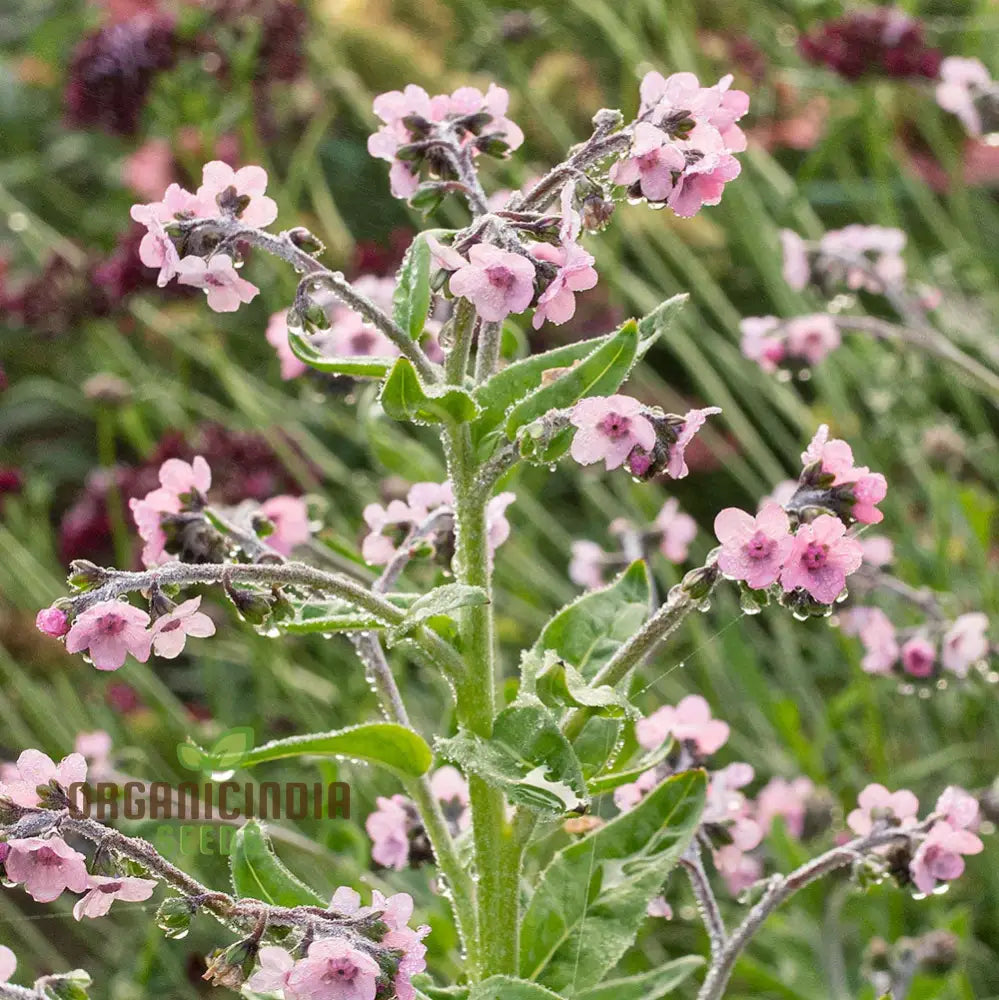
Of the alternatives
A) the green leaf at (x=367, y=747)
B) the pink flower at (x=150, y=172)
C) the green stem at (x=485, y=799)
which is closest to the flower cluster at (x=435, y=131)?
the green stem at (x=485, y=799)

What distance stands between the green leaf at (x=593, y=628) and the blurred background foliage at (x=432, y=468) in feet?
0.72

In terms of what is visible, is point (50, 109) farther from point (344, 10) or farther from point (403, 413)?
point (403, 413)

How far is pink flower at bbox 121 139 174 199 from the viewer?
7.86 ft

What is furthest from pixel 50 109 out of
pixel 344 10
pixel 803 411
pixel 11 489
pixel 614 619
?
pixel 614 619

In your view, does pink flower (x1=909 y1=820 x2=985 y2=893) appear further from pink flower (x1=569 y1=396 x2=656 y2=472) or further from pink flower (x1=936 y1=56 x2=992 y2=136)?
pink flower (x1=936 y1=56 x2=992 y2=136)

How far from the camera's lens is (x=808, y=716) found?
1.95 metres

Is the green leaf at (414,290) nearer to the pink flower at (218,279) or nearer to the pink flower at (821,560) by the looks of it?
the pink flower at (218,279)

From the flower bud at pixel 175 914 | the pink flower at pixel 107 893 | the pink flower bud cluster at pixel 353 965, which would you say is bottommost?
the pink flower bud cluster at pixel 353 965

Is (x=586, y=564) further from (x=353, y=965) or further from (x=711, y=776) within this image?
(x=353, y=965)

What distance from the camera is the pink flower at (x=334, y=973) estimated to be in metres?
0.54

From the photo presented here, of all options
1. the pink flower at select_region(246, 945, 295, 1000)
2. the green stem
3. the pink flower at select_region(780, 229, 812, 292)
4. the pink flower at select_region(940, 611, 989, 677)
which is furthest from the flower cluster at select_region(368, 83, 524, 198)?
the pink flower at select_region(780, 229, 812, 292)

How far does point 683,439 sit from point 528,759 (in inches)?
6.3

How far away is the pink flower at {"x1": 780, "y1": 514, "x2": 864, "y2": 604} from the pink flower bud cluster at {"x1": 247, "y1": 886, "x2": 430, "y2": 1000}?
0.22 m

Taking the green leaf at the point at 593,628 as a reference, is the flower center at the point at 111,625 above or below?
above
